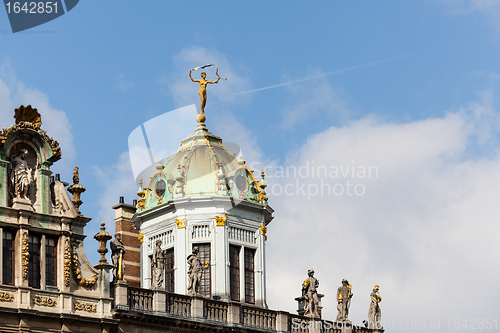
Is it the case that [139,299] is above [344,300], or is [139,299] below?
below

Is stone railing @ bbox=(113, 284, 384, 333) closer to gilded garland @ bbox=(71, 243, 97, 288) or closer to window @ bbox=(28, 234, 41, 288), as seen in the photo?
gilded garland @ bbox=(71, 243, 97, 288)

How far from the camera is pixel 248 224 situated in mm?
52969

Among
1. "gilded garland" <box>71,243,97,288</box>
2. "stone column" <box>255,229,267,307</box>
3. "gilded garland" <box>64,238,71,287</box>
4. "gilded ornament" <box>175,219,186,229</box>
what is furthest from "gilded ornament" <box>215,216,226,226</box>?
"gilded garland" <box>64,238,71,287</box>

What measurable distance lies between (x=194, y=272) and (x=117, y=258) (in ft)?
13.6

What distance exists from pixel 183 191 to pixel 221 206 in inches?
77.9

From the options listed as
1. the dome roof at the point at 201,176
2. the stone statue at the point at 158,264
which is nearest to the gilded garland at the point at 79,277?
the stone statue at the point at 158,264

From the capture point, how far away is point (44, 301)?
4169 centimetres

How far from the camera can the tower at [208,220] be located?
168 ft

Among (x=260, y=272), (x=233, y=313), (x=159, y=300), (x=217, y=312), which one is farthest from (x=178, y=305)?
(x=260, y=272)

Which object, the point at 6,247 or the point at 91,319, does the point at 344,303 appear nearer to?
the point at 91,319

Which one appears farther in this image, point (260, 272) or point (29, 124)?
point (260, 272)

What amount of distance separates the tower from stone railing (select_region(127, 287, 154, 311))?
5.30 meters

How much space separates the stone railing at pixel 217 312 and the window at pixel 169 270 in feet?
16.1

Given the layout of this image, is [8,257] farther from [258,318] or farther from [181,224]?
[258,318]
